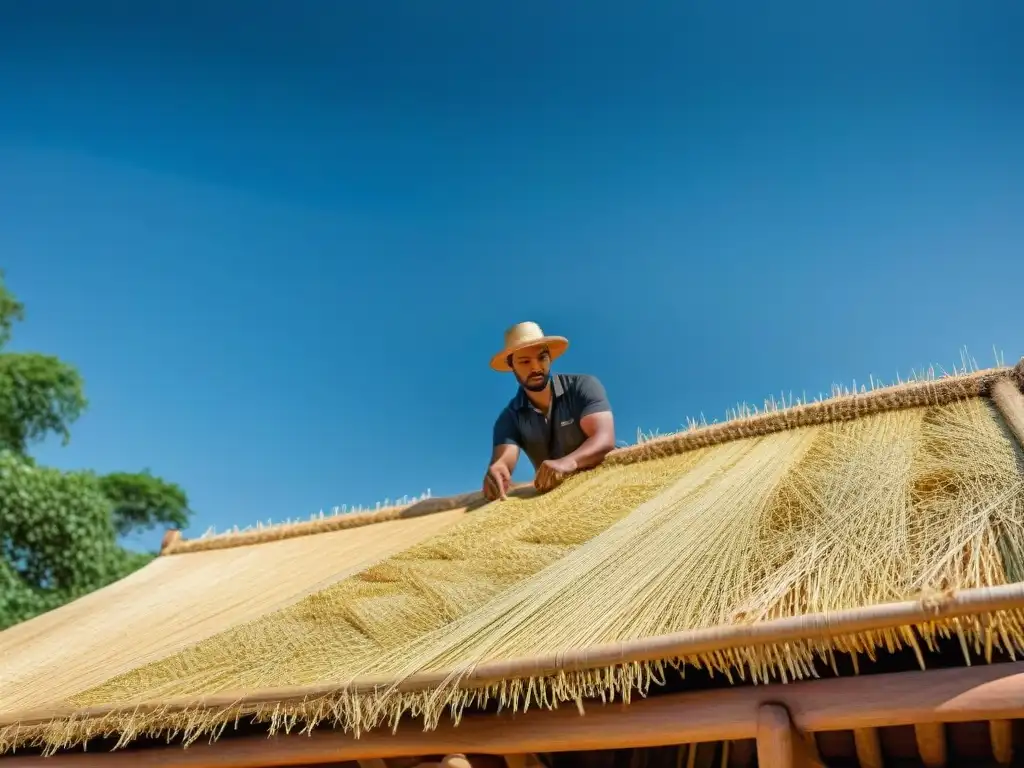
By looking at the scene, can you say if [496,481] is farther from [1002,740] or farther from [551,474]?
[1002,740]

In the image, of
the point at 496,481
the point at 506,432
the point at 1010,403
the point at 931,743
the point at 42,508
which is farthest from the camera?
the point at 42,508

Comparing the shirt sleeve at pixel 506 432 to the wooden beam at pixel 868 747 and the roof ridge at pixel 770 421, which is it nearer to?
the roof ridge at pixel 770 421

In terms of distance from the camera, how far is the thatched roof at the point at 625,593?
1525 millimetres

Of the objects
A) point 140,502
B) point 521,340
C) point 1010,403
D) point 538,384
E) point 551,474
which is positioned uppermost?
point 140,502

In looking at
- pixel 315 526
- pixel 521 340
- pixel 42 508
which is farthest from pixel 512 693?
pixel 42 508

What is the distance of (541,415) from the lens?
12.4ft

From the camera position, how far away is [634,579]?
1.97 meters

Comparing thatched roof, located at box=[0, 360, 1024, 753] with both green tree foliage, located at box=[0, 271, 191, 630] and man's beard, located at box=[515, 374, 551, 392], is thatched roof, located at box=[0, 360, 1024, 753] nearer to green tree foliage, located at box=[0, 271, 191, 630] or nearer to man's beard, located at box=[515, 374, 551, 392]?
man's beard, located at box=[515, 374, 551, 392]

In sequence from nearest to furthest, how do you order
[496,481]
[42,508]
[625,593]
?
[625,593] → [496,481] → [42,508]

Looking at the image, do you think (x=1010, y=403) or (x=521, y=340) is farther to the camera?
(x=521, y=340)

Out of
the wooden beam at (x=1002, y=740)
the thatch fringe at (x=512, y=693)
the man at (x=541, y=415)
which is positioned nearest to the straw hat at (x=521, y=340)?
the man at (x=541, y=415)

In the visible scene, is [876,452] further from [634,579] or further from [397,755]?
[397,755]

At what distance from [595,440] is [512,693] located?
194 cm

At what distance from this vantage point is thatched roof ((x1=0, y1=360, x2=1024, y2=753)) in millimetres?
1525
